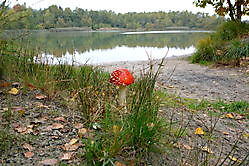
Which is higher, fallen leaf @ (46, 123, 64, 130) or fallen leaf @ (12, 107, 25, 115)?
fallen leaf @ (12, 107, 25, 115)

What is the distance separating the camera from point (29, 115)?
7.64 ft

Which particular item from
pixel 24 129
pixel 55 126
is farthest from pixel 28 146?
pixel 55 126

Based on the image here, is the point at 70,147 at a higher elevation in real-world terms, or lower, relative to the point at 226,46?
lower

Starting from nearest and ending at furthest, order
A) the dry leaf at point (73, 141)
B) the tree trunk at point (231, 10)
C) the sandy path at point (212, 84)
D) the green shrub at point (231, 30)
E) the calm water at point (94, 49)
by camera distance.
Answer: the dry leaf at point (73, 141)
the calm water at point (94, 49)
the sandy path at point (212, 84)
the green shrub at point (231, 30)
the tree trunk at point (231, 10)

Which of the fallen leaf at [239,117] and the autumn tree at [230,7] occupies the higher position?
the autumn tree at [230,7]

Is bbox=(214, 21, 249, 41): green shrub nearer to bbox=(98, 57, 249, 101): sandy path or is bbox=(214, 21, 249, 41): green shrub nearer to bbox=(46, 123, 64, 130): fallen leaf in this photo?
bbox=(98, 57, 249, 101): sandy path

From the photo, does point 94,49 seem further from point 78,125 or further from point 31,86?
point 78,125

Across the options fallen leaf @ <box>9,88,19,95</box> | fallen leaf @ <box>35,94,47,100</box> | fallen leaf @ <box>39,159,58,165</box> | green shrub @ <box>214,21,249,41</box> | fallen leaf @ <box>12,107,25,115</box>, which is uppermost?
green shrub @ <box>214,21,249,41</box>

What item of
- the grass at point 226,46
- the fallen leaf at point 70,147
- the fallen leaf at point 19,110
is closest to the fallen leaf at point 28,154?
the fallen leaf at point 70,147

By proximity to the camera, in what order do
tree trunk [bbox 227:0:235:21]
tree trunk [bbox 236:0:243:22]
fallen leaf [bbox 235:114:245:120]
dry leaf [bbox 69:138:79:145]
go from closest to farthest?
dry leaf [bbox 69:138:79:145] → fallen leaf [bbox 235:114:245:120] → tree trunk [bbox 236:0:243:22] → tree trunk [bbox 227:0:235:21]

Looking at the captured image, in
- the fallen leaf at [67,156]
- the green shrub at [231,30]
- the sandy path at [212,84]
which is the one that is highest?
the green shrub at [231,30]

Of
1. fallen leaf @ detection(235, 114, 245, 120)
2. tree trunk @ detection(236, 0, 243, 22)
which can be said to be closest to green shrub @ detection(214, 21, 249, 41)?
tree trunk @ detection(236, 0, 243, 22)

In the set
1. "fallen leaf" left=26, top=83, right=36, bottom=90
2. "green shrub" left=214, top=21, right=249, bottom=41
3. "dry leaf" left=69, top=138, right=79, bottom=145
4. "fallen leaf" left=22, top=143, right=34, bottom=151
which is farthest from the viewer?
"green shrub" left=214, top=21, right=249, bottom=41

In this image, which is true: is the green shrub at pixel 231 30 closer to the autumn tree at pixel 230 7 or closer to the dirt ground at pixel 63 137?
the autumn tree at pixel 230 7
